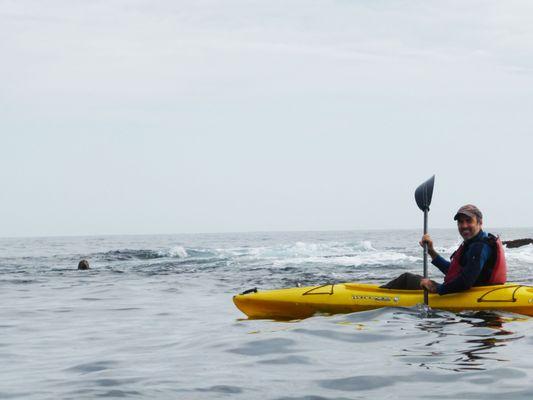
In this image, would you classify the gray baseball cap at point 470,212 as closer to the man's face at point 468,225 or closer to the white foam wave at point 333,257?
the man's face at point 468,225

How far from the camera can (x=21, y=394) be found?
5801 mm

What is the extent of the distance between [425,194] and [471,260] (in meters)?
2.01

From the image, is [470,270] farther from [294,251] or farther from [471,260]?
[294,251]

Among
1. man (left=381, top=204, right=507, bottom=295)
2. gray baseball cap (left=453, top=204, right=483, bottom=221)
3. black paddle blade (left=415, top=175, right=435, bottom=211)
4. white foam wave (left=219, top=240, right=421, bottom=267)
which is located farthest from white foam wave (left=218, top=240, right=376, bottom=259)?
gray baseball cap (left=453, top=204, right=483, bottom=221)

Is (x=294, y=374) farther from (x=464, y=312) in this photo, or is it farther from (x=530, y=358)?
(x=464, y=312)

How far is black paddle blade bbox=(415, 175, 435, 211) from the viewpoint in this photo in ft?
35.8

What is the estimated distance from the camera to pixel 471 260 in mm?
9094

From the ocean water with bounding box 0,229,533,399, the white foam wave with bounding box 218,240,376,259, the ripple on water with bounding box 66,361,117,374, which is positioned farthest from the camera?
the white foam wave with bounding box 218,240,376,259

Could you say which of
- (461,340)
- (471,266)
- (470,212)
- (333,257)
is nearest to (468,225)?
(470,212)

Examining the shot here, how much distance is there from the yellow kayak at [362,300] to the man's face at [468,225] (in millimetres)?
897

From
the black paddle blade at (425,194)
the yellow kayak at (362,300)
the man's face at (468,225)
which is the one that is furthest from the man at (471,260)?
the black paddle blade at (425,194)

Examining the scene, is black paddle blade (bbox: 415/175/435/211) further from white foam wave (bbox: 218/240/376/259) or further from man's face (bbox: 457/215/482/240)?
white foam wave (bbox: 218/240/376/259)

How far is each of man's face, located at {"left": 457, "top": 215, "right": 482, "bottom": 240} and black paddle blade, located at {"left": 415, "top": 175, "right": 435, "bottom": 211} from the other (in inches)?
73.7

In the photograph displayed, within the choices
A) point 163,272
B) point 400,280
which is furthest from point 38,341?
point 163,272
